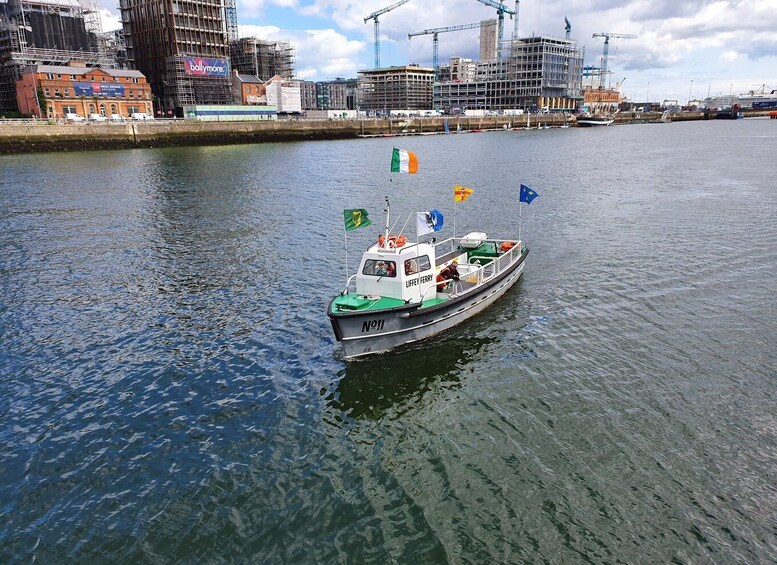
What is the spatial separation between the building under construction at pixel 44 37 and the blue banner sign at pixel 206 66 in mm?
22359

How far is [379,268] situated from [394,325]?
2427 mm

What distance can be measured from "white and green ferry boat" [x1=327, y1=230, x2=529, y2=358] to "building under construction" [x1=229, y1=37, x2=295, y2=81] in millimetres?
173087

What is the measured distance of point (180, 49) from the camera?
14625 cm

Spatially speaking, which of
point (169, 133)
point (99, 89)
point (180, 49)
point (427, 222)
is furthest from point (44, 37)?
point (427, 222)

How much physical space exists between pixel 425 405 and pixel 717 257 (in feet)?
81.9

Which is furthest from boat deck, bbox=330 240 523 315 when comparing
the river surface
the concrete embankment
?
the concrete embankment

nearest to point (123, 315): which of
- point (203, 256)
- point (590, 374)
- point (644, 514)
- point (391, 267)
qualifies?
point (203, 256)

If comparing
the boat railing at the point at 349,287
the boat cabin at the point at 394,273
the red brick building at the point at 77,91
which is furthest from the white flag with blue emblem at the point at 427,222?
the red brick building at the point at 77,91

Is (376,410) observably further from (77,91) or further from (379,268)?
(77,91)

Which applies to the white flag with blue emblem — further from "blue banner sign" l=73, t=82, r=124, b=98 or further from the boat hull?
"blue banner sign" l=73, t=82, r=124, b=98

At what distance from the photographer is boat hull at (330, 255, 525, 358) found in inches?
798

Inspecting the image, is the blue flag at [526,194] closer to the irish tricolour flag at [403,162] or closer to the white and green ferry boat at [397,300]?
the white and green ferry boat at [397,300]

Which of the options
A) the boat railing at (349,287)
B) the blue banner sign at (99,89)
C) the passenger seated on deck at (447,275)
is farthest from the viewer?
the blue banner sign at (99,89)

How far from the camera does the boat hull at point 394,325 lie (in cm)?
2028
